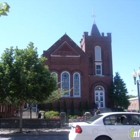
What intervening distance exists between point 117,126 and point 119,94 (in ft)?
91.3

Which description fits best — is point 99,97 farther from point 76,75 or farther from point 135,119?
point 135,119

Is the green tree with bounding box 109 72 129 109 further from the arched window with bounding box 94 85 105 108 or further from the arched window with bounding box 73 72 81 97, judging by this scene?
the arched window with bounding box 73 72 81 97

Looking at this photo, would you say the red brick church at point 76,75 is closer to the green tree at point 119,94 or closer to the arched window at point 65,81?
the arched window at point 65,81

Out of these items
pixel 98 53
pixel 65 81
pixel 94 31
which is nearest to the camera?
pixel 65 81

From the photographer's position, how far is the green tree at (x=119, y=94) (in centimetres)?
3600

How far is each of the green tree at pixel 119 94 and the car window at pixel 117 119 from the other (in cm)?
2736

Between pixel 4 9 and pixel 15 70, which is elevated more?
pixel 4 9

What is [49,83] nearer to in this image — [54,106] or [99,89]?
[54,106]

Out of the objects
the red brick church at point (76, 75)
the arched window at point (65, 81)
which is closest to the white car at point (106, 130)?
the red brick church at point (76, 75)

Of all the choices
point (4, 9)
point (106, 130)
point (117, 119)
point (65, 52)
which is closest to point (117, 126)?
point (117, 119)

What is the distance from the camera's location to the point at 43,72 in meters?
17.6

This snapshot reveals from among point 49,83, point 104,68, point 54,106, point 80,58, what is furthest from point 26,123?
point 104,68

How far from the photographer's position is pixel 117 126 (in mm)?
8953

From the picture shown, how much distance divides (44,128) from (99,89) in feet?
64.7
